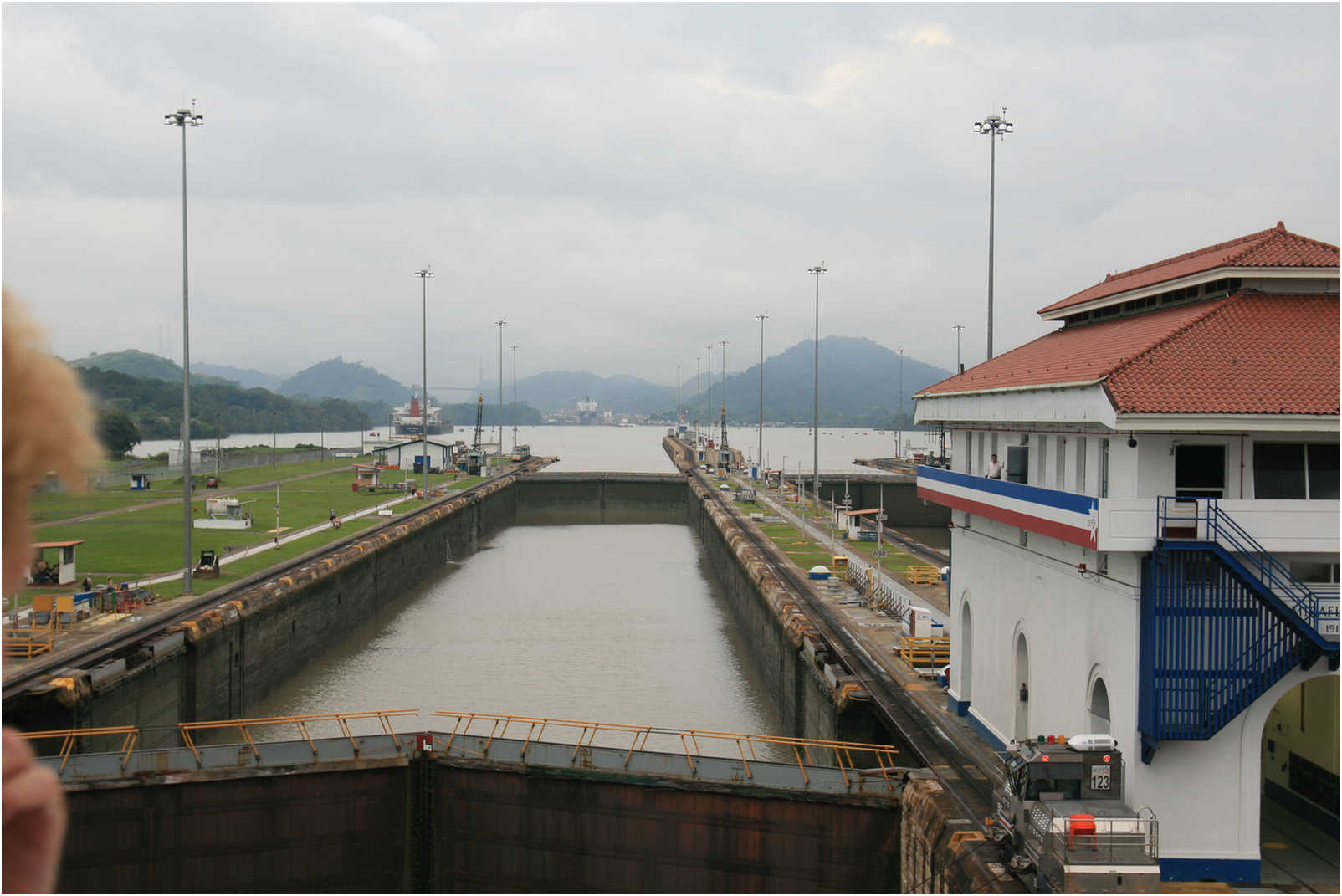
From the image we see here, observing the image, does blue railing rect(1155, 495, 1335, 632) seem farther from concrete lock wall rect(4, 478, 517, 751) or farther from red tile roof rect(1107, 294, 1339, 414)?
concrete lock wall rect(4, 478, 517, 751)

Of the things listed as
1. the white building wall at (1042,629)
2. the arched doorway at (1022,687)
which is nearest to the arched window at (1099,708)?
the white building wall at (1042,629)

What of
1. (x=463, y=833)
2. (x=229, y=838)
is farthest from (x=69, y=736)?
(x=463, y=833)

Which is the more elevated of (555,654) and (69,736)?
(69,736)

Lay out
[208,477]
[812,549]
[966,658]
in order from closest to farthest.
→ [966,658] < [812,549] < [208,477]

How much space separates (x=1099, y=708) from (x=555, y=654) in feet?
75.6

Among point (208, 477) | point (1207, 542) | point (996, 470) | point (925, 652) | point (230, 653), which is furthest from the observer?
point (208, 477)

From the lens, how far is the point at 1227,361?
46.9 feet

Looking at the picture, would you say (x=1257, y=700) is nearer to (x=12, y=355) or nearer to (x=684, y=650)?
(x=12, y=355)

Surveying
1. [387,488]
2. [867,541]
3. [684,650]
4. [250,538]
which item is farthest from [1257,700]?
[387,488]

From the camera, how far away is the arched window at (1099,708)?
597 inches

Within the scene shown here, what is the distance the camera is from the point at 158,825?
17828mm

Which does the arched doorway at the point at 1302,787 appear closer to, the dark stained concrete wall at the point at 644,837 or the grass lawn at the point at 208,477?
the dark stained concrete wall at the point at 644,837

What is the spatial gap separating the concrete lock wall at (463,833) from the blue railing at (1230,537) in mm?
6116

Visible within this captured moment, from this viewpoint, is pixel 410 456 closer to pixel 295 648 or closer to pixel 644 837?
pixel 295 648
